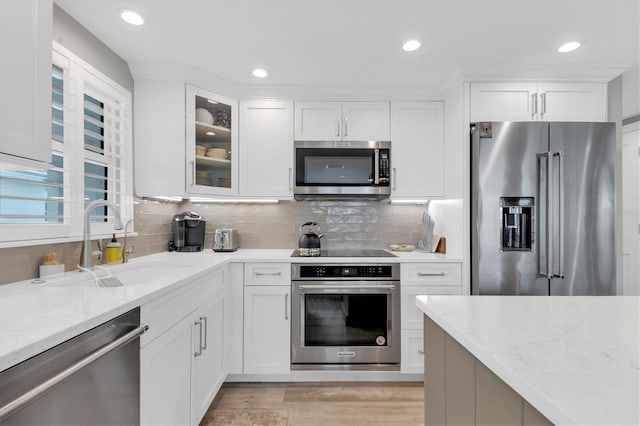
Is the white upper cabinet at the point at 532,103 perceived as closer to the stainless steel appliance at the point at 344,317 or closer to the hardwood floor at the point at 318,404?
the stainless steel appliance at the point at 344,317

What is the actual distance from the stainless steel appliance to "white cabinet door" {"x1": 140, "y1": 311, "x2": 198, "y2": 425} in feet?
2.80

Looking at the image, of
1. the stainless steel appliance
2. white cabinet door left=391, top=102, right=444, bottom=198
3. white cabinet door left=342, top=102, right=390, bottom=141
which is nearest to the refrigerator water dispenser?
white cabinet door left=391, top=102, right=444, bottom=198

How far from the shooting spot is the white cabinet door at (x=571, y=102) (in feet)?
7.48

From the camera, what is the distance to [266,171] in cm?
260

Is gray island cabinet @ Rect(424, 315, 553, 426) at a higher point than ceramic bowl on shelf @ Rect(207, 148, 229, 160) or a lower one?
lower

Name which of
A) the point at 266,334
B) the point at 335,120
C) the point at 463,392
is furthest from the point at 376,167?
the point at 463,392

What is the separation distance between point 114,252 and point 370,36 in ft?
6.69

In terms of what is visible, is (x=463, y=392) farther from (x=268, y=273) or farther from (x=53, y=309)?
(x=268, y=273)

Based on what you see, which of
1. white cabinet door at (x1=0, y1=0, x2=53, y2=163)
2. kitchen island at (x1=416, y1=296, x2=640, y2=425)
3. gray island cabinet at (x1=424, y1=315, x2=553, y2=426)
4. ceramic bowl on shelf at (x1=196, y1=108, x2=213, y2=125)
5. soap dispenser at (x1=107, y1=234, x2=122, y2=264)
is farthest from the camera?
ceramic bowl on shelf at (x1=196, y1=108, x2=213, y2=125)

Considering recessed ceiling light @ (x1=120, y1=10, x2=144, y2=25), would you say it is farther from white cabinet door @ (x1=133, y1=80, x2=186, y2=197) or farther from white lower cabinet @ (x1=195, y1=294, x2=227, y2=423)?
white lower cabinet @ (x1=195, y1=294, x2=227, y2=423)

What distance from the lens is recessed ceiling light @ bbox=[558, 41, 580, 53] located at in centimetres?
193

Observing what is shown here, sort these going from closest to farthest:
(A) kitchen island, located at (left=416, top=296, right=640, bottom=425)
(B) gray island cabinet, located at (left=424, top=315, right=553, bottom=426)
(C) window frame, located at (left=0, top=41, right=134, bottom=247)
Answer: (A) kitchen island, located at (left=416, top=296, right=640, bottom=425) < (B) gray island cabinet, located at (left=424, top=315, right=553, bottom=426) < (C) window frame, located at (left=0, top=41, right=134, bottom=247)

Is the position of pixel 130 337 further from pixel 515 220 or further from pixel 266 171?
pixel 515 220

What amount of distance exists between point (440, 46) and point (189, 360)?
2.37 meters
